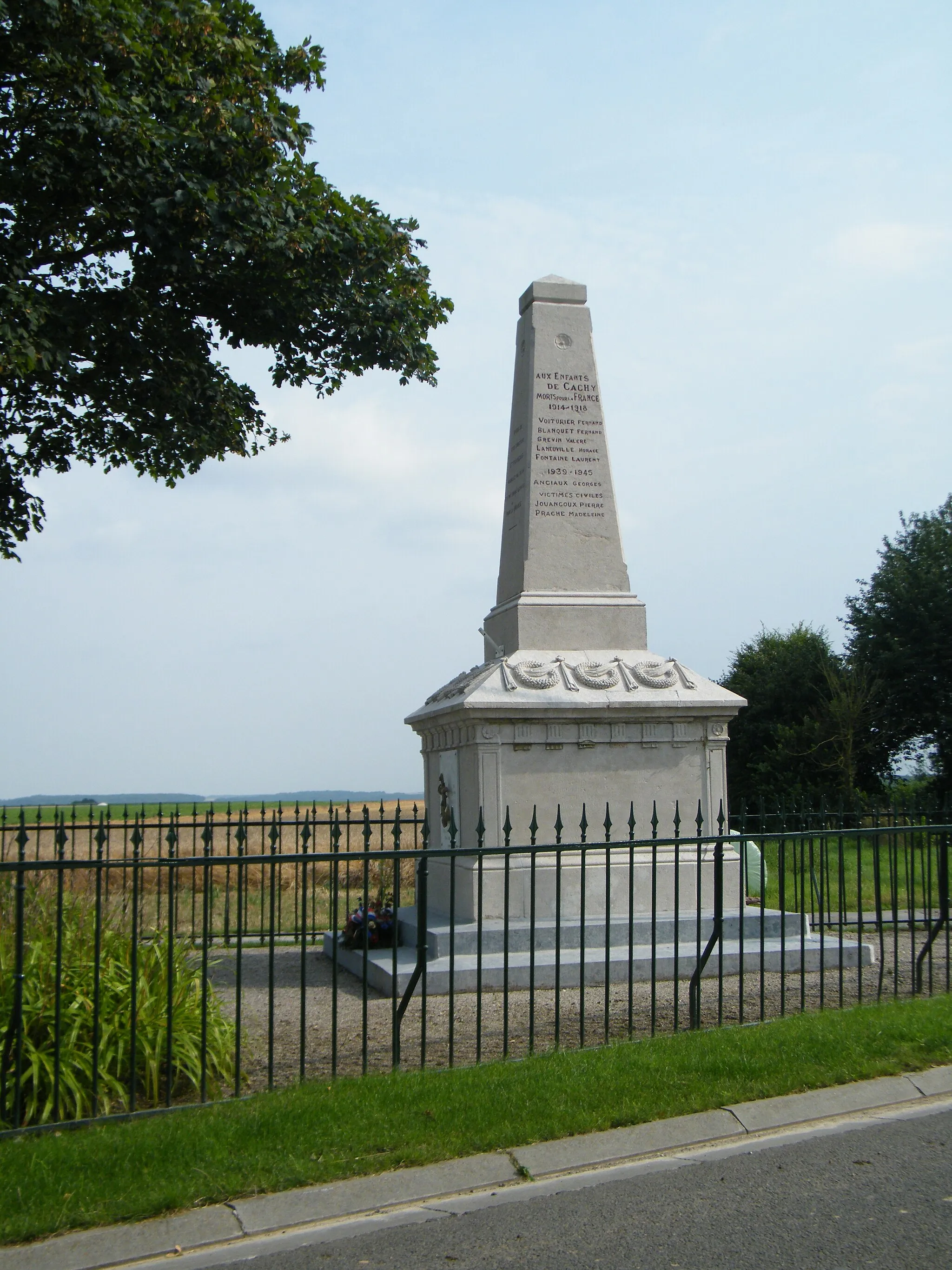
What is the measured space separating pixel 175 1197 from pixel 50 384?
8378 mm

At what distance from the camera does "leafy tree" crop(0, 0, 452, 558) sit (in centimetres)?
840

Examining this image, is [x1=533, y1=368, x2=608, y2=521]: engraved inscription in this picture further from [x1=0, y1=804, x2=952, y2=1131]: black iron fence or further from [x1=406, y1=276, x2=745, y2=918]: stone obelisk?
[x1=0, y1=804, x2=952, y2=1131]: black iron fence

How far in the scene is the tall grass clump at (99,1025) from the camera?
5148mm

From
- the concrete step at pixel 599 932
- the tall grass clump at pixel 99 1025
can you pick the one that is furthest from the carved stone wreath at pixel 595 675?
the tall grass clump at pixel 99 1025

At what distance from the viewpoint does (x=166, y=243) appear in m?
9.34

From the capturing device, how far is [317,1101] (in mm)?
5254

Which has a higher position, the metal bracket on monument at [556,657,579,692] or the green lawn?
the metal bracket on monument at [556,657,579,692]

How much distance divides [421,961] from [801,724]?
2941cm

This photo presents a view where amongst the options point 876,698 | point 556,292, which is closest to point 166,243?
point 556,292

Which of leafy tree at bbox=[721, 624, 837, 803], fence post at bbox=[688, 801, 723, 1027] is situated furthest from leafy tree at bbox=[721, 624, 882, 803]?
fence post at bbox=[688, 801, 723, 1027]

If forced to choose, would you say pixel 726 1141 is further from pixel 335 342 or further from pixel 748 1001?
pixel 335 342

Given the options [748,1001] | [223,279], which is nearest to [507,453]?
[223,279]

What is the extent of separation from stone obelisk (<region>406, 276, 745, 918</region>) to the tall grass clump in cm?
353

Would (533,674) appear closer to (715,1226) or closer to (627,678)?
(627,678)
